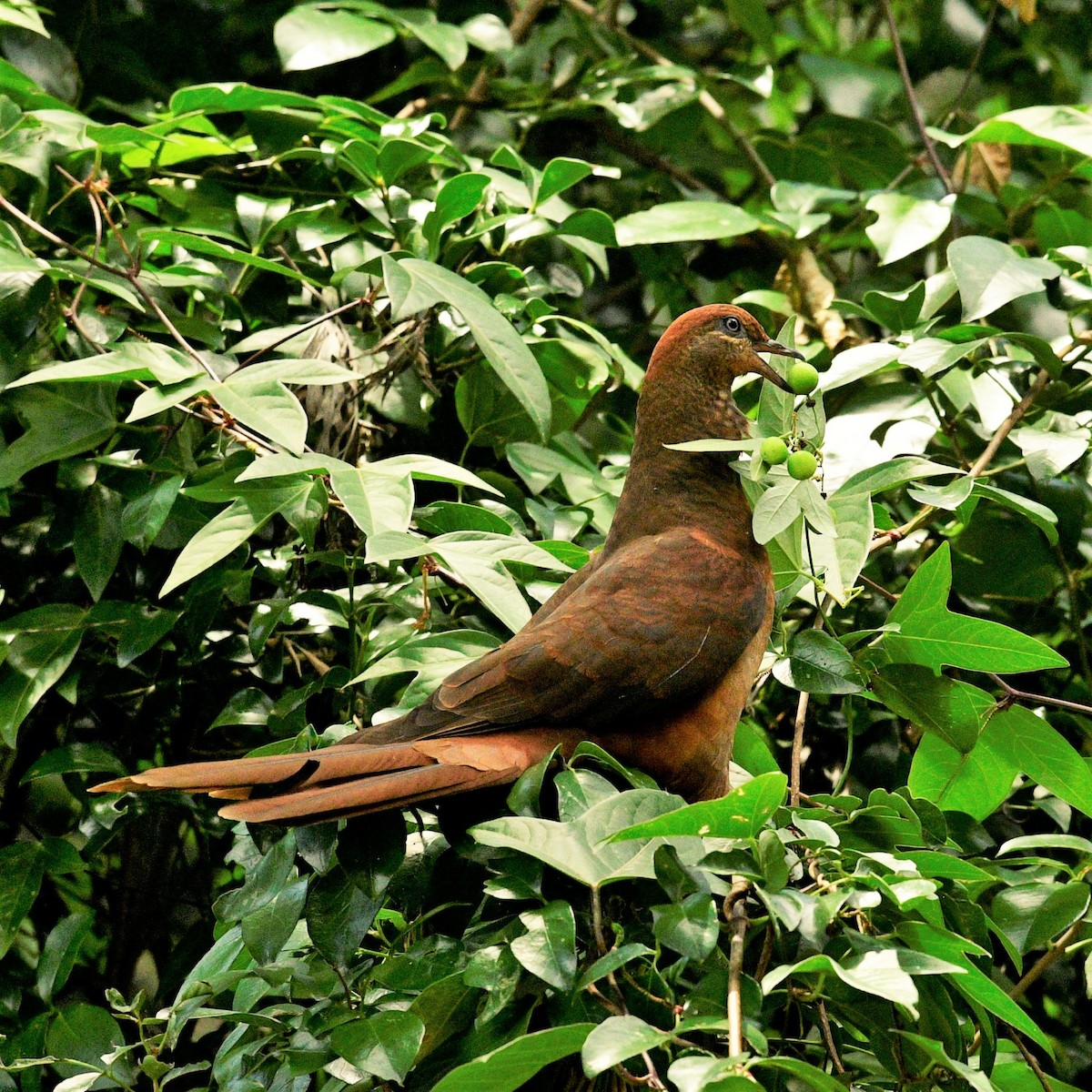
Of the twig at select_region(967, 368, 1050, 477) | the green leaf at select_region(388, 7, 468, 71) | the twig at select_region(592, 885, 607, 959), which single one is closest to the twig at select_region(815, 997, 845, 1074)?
the twig at select_region(592, 885, 607, 959)

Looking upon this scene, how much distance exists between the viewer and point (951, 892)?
1318 mm

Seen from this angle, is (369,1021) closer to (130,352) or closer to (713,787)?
(713,787)

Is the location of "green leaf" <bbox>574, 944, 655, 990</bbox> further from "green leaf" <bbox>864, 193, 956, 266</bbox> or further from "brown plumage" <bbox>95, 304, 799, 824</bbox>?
"green leaf" <bbox>864, 193, 956, 266</bbox>

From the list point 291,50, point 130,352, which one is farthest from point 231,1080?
point 291,50

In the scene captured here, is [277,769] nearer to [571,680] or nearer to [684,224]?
[571,680]

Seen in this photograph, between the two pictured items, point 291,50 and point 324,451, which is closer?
point 324,451

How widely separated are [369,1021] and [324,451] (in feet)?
3.39

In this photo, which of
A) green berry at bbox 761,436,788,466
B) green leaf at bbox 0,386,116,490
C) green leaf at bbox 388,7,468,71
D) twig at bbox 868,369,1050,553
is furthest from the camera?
green leaf at bbox 388,7,468,71

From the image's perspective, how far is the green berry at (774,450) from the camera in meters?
1.40

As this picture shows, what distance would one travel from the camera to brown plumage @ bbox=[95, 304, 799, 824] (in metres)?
1.33

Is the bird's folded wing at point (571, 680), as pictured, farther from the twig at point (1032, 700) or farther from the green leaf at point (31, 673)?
the green leaf at point (31, 673)

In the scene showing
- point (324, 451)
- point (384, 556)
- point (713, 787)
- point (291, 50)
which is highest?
point (291, 50)

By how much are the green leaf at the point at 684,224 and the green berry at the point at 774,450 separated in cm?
104

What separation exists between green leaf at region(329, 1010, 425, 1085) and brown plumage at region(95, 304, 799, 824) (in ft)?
0.68
